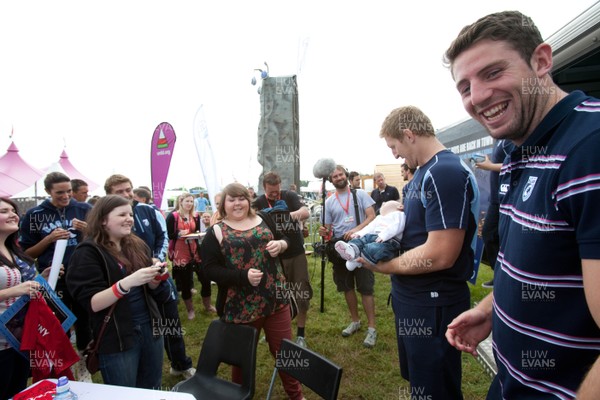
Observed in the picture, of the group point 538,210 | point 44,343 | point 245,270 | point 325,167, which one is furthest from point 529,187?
point 325,167

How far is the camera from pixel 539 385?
905mm

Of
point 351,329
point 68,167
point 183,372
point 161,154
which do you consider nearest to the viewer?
point 183,372

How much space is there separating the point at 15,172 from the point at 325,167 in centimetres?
1466

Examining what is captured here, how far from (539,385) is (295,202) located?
3.37 m

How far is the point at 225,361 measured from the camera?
2402 mm

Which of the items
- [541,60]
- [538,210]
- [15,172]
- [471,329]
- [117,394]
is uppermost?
[15,172]

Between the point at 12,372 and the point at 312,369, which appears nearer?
the point at 312,369

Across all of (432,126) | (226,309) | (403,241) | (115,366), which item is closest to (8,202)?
(115,366)

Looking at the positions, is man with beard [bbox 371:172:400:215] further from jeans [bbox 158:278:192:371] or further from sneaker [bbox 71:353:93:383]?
sneaker [bbox 71:353:93:383]

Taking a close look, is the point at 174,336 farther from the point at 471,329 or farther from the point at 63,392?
the point at 471,329

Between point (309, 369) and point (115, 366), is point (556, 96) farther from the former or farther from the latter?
point (115, 366)

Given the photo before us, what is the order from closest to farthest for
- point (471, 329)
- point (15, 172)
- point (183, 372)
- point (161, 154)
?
1. point (471, 329)
2. point (183, 372)
3. point (161, 154)
4. point (15, 172)

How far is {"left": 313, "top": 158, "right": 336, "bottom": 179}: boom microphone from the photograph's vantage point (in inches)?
179

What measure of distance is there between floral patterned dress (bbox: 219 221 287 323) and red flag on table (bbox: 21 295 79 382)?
1.11 metres
